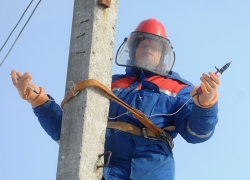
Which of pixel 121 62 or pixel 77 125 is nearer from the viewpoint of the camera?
pixel 77 125

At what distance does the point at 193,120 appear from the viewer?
6543 millimetres

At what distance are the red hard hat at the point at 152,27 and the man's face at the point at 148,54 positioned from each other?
0.41ft

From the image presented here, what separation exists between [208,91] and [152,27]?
156 cm

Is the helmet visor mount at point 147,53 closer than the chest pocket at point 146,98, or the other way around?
the chest pocket at point 146,98

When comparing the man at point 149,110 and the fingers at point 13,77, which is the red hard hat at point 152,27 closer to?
the man at point 149,110

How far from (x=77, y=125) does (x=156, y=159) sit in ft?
4.12

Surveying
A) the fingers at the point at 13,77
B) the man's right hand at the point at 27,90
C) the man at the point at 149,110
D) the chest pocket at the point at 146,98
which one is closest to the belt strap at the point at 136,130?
the man at the point at 149,110

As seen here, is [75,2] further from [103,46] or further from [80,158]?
[80,158]

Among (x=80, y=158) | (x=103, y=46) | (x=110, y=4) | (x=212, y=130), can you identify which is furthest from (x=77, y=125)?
(x=212, y=130)

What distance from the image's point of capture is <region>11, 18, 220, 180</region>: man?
645 cm

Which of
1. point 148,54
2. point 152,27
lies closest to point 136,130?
point 148,54

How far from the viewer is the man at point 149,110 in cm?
645

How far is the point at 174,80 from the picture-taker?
23.9ft

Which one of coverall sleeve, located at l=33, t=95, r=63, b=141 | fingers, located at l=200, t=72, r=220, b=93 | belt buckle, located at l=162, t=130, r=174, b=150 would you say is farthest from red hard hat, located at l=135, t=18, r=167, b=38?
fingers, located at l=200, t=72, r=220, b=93
